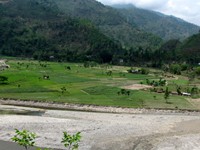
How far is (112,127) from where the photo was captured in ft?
197

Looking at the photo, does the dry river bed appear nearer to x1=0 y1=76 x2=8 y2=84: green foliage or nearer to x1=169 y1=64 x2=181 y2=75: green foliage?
x1=0 y1=76 x2=8 y2=84: green foliage

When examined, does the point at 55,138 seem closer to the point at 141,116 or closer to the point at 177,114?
the point at 141,116

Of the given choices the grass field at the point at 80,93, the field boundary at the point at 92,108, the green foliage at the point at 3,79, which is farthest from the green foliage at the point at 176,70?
the field boundary at the point at 92,108

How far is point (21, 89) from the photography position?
103000 millimetres

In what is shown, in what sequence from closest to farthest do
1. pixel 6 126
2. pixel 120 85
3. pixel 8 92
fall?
pixel 6 126 → pixel 8 92 → pixel 120 85

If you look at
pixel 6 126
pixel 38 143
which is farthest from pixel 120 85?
pixel 38 143

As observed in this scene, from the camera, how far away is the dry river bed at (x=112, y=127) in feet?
161

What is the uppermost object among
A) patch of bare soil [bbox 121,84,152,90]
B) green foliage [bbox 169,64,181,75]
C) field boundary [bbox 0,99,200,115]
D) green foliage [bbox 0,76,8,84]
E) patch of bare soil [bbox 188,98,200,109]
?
green foliage [bbox 169,64,181,75]

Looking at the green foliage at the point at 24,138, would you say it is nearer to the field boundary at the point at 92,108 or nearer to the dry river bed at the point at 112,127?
the dry river bed at the point at 112,127

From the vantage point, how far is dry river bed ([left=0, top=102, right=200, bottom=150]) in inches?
1932

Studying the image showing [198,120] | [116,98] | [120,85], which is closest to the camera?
[198,120]

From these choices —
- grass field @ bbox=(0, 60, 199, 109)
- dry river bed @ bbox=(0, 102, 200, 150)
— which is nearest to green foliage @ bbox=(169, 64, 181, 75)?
grass field @ bbox=(0, 60, 199, 109)

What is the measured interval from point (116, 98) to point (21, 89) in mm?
28092

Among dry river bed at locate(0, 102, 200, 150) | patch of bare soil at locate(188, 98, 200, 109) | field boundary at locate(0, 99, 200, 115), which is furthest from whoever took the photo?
patch of bare soil at locate(188, 98, 200, 109)
